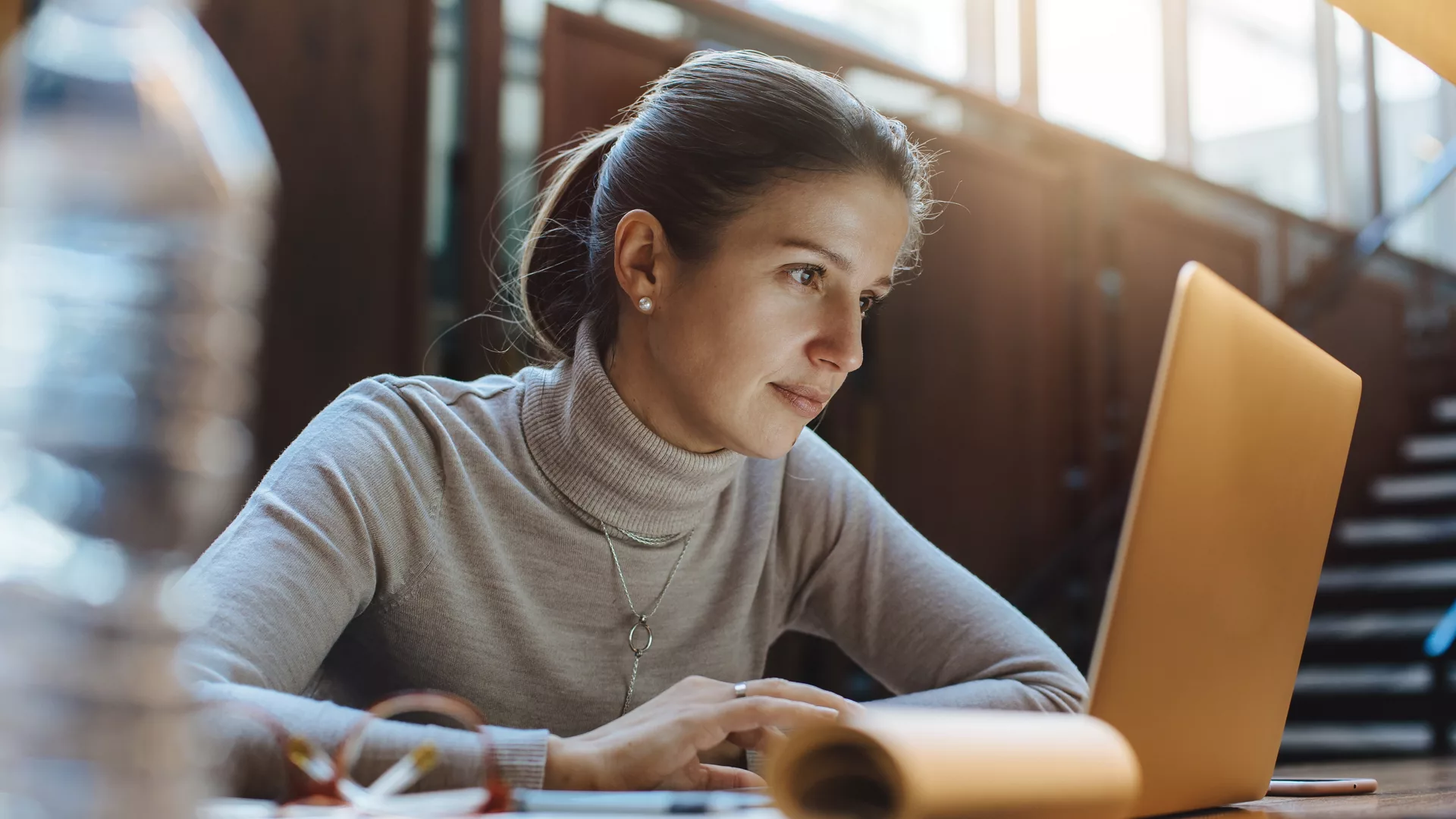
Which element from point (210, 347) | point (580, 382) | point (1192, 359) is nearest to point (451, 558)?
point (580, 382)

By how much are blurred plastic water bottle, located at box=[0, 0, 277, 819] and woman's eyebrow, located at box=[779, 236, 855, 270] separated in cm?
93

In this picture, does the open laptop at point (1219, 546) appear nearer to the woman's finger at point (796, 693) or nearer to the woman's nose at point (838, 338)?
the woman's finger at point (796, 693)

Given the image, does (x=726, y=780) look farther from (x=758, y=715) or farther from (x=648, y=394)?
(x=648, y=394)

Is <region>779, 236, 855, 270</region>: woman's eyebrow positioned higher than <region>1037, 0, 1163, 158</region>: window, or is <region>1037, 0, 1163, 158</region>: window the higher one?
<region>1037, 0, 1163, 158</region>: window

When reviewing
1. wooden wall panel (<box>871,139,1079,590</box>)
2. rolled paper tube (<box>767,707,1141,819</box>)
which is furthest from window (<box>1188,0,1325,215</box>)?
rolled paper tube (<box>767,707,1141,819</box>)

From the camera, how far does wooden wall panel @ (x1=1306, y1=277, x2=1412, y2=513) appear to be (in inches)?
247

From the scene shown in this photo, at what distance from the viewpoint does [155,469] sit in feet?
1.09

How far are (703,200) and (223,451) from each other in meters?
1.05

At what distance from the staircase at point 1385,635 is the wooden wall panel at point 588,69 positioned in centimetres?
304

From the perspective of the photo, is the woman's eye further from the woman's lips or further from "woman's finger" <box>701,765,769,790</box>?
"woman's finger" <box>701,765,769,790</box>

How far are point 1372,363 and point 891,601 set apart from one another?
6.24 metres

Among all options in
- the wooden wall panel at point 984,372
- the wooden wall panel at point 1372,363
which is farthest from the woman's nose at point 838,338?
the wooden wall panel at point 1372,363

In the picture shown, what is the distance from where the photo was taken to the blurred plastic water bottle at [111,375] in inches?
12.8

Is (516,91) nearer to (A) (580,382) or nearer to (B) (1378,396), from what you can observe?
(A) (580,382)
